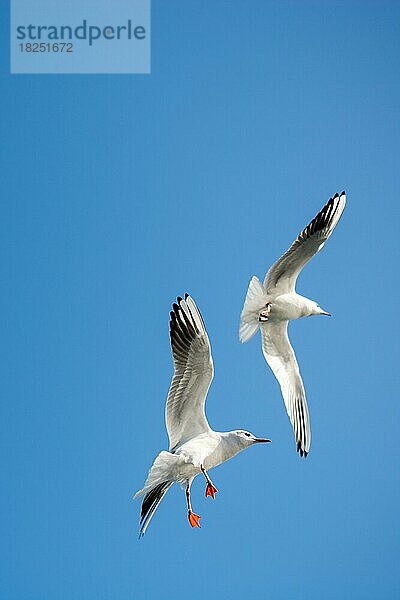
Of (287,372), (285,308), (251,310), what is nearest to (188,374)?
(251,310)

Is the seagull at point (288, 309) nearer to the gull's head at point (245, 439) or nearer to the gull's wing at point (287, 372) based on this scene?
the gull's wing at point (287, 372)

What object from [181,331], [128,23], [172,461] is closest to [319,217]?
[181,331]

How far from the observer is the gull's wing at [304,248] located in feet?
15.7

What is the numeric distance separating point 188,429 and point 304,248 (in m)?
0.90

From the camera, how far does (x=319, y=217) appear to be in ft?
15.6

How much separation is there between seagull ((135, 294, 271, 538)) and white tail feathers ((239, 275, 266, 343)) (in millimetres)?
454

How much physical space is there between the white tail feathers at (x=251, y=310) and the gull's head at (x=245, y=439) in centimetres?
42

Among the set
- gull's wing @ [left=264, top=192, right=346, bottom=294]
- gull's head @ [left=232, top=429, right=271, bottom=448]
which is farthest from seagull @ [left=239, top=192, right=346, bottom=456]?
gull's head @ [left=232, top=429, right=271, bottom=448]

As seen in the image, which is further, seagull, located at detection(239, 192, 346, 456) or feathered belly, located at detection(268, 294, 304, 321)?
feathered belly, located at detection(268, 294, 304, 321)

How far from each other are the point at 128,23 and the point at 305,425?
248 cm

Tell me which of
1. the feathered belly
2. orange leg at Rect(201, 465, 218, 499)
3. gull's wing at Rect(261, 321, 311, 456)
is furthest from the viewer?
gull's wing at Rect(261, 321, 311, 456)

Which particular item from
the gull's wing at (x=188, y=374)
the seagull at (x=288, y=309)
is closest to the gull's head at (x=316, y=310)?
the seagull at (x=288, y=309)

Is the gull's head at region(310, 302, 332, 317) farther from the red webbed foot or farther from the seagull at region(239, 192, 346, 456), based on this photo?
→ the red webbed foot

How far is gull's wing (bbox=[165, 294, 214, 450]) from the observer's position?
14.5 feet
